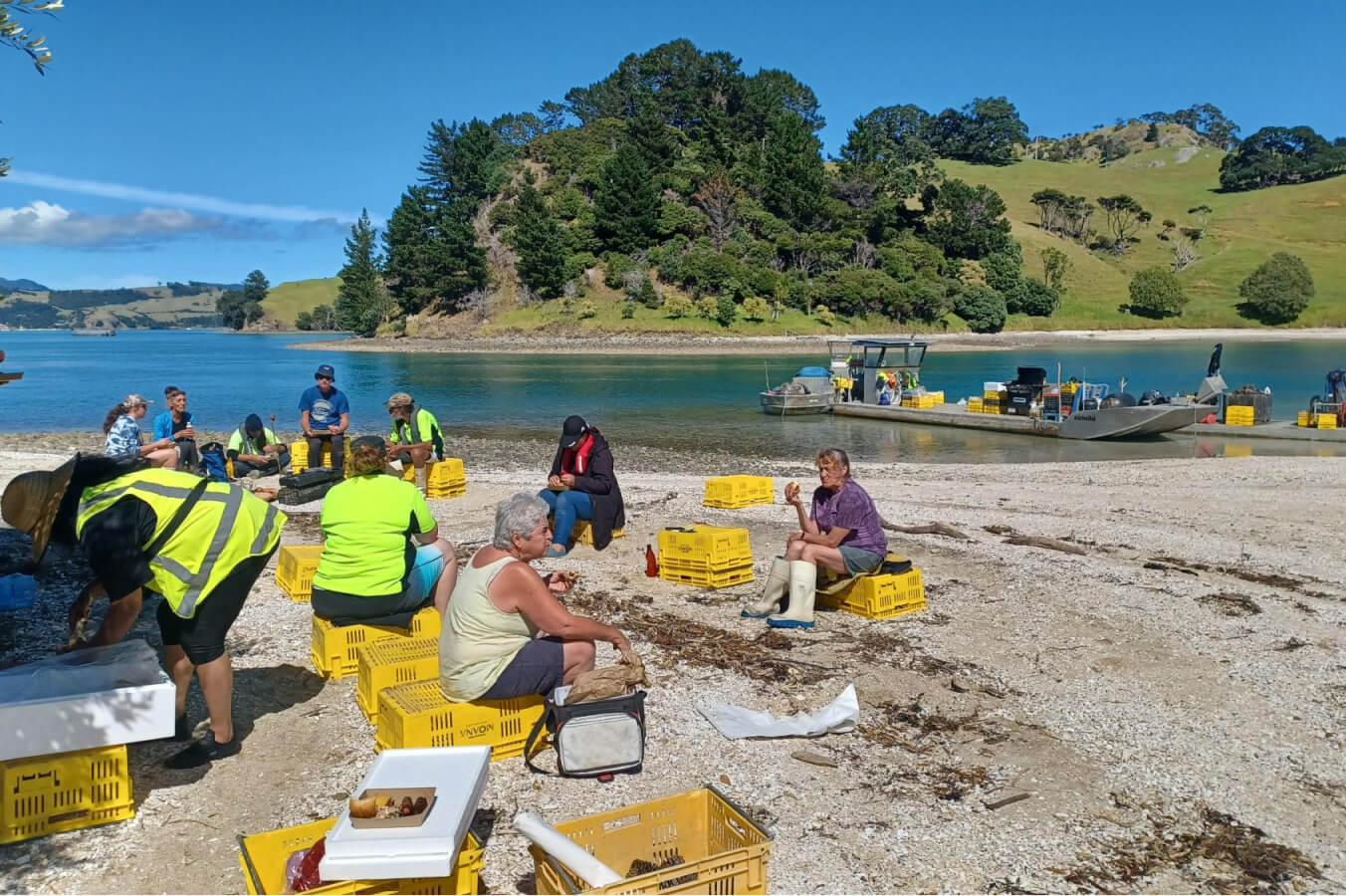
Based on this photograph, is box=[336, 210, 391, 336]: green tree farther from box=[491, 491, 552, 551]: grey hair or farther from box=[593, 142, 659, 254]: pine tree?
box=[491, 491, 552, 551]: grey hair

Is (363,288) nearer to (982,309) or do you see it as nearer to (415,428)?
(982,309)

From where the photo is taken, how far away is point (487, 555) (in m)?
4.91

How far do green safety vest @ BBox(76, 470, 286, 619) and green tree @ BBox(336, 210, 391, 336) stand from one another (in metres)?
106

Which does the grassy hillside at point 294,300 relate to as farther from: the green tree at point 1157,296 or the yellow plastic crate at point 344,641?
the yellow plastic crate at point 344,641

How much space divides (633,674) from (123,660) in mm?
2541

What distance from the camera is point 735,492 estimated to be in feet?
44.6

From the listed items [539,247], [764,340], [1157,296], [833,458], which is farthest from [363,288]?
[833,458]

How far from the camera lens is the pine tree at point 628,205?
89.1 m

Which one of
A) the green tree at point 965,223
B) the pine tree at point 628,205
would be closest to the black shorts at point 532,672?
the pine tree at point 628,205

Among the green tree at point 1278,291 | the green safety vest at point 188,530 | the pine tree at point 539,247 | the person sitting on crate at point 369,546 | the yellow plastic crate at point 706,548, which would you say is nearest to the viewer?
the green safety vest at point 188,530

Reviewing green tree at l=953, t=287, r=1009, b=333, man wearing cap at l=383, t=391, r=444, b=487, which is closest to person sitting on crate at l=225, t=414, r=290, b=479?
man wearing cap at l=383, t=391, r=444, b=487

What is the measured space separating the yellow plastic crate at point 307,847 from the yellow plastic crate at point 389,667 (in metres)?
1.69

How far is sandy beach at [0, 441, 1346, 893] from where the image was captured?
4.11 meters

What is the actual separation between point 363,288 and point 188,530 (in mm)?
109415
